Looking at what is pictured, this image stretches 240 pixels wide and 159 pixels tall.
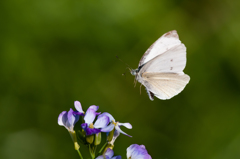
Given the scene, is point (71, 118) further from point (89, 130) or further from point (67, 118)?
point (89, 130)

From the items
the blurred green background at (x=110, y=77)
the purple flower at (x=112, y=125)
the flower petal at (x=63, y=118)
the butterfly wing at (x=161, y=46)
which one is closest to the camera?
the purple flower at (x=112, y=125)

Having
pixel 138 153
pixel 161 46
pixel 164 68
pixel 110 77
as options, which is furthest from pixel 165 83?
pixel 138 153

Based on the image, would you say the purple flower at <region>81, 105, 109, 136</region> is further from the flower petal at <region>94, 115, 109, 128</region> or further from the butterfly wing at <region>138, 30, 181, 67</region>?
the butterfly wing at <region>138, 30, 181, 67</region>

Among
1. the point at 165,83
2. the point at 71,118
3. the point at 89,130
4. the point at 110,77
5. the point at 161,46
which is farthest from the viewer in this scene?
the point at 110,77

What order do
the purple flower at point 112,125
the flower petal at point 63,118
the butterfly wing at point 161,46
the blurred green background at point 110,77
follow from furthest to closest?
the blurred green background at point 110,77
the butterfly wing at point 161,46
the flower petal at point 63,118
the purple flower at point 112,125

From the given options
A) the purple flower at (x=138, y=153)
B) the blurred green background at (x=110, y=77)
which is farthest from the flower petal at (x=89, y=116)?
the blurred green background at (x=110, y=77)

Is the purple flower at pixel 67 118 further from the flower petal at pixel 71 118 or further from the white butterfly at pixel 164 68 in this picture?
the white butterfly at pixel 164 68

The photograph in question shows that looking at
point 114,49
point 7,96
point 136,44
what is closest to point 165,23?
point 136,44

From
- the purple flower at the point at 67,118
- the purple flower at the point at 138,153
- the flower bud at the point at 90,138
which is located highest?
the purple flower at the point at 67,118
